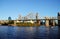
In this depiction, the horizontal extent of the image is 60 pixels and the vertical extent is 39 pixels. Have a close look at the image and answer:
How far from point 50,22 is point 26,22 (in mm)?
20400

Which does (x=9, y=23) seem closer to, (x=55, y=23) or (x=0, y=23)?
(x=0, y=23)

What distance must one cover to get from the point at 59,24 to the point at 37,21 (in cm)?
1970

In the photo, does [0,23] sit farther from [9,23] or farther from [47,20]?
[47,20]

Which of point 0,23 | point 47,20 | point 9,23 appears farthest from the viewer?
point 0,23

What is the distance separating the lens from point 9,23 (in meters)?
153

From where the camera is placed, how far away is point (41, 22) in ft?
470

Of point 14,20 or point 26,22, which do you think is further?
point 14,20

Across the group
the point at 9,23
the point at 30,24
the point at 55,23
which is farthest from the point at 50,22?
the point at 9,23

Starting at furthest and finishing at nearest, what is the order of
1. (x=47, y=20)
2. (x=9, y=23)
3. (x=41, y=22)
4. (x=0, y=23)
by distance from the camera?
(x=0, y=23)
(x=9, y=23)
(x=41, y=22)
(x=47, y=20)

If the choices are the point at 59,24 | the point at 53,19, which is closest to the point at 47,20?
the point at 53,19

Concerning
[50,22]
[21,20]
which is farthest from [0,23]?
[50,22]

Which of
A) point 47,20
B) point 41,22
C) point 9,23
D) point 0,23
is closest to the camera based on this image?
point 47,20

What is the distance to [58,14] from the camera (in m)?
137

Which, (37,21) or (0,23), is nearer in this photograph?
(37,21)
